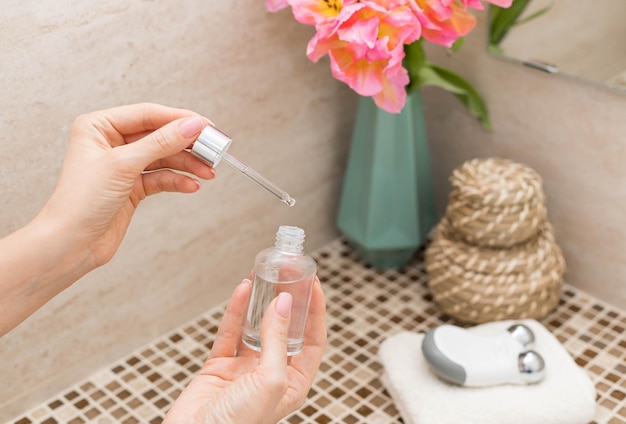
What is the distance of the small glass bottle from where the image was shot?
2.85ft

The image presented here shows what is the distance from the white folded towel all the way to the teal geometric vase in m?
0.27

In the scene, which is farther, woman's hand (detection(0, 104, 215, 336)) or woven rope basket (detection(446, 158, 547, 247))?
woven rope basket (detection(446, 158, 547, 247))

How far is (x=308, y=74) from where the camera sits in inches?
52.1

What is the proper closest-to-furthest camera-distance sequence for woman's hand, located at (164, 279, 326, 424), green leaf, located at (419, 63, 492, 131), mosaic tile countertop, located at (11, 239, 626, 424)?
woman's hand, located at (164, 279, 326, 424), mosaic tile countertop, located at (11, 239, 626, 424), green leaf, located at (419, 63, 492, 131)

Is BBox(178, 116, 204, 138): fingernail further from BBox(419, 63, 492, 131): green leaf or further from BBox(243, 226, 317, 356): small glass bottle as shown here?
BBox(419, 63, 492, 131): green leaf

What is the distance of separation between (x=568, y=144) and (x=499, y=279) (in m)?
0.24

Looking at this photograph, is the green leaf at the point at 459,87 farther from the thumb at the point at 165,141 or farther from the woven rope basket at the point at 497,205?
the thumb at the point at 165,141

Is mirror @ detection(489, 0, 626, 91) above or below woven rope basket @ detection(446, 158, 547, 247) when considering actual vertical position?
above

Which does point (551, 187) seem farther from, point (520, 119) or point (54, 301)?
point (54, 301)

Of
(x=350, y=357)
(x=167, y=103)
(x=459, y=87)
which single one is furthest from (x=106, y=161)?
(x=459, y=87)


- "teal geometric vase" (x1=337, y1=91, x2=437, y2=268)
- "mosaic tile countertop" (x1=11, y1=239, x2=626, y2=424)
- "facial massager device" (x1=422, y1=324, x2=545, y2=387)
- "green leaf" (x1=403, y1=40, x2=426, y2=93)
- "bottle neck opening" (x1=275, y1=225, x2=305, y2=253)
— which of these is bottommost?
"mosaic tile countertop" (x1=11, y1=239, x2=626, y2=424)

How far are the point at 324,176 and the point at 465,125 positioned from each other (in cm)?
26

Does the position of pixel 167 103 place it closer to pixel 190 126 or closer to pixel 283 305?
pixel 190 126

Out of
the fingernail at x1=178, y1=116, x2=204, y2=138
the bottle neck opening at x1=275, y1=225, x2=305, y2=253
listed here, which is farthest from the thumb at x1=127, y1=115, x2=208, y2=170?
the bottle neck opening at x1=275, y1=225, x2=305, y2=253
